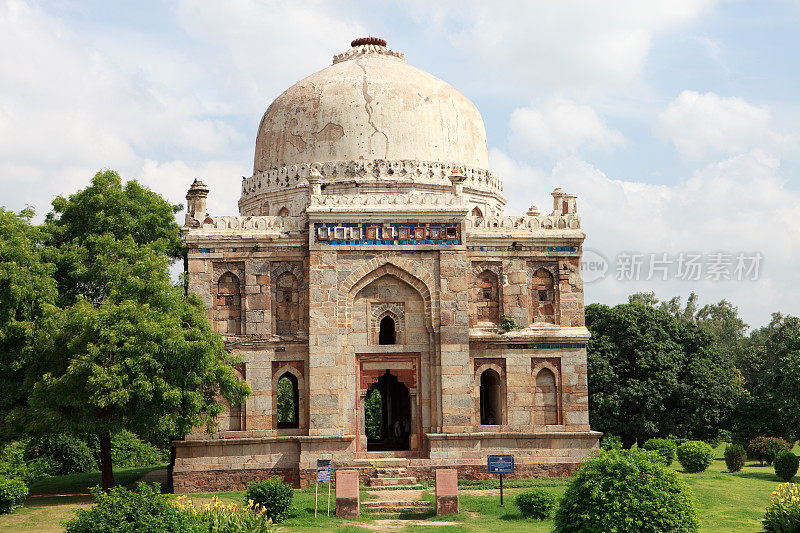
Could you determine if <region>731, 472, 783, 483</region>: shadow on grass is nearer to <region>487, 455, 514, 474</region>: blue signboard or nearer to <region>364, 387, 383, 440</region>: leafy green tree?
<region>487, 455, 514, 474</region>: blue signboard

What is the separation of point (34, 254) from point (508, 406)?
12.5 meters

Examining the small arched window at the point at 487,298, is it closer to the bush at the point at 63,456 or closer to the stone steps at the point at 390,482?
the stone steps at the point at 390,482

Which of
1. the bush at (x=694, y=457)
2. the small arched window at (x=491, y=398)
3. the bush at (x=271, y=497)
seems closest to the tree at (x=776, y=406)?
the bush at (x=694, y=457)

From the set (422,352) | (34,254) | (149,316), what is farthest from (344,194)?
(34,254)

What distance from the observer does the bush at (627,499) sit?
13.7 meters

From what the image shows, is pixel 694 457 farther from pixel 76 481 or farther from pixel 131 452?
pixel 131 452

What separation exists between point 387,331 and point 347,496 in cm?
603

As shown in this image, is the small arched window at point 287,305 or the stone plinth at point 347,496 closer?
the stone plinth at point 347,496

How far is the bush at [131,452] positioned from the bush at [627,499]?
65.5 ft

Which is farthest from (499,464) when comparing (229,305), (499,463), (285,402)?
(285,402)

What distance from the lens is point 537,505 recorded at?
1800 cm

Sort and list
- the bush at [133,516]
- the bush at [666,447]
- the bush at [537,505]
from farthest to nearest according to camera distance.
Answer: the bush at [666,447]
the bush at [537,505]
the bush at [133,516]

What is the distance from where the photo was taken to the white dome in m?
24.9

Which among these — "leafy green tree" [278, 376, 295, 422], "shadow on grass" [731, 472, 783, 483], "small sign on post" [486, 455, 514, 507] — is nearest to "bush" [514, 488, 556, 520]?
"small sign on post" [486, 455, 514, 507]
